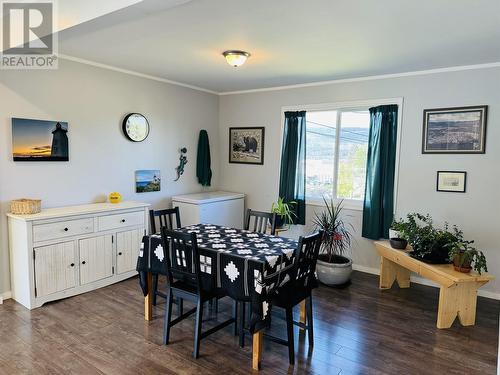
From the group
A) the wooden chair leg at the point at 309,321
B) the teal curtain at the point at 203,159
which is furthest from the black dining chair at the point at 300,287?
the teal curtain at the point at 203,159

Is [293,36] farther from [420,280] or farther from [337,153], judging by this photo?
[420,280]

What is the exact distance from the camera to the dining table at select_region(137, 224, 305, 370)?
7.95 feet

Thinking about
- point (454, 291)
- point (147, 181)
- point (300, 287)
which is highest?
point (147, 181)

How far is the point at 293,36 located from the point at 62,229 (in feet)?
9.52

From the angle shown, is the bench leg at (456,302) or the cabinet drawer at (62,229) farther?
the cabinet drawer at (62,229)

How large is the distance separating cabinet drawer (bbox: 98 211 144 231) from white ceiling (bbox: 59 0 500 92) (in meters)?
1.77

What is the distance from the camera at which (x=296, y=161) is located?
16.5 ft

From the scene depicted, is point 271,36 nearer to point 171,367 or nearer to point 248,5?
point 248,5

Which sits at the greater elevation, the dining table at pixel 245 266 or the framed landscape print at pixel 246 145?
the framed landscape print at pixel 246 145

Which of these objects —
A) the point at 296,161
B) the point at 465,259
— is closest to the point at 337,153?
the point at 296,161

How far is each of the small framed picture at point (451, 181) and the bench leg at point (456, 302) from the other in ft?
3.96

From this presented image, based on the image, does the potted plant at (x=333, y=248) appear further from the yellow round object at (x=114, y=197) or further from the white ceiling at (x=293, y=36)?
the yellow round object at (x=114, y=197)

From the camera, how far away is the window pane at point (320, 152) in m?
4.94

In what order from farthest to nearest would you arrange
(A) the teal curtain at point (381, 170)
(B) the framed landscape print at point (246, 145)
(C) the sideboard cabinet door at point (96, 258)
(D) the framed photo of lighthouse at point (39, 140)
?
(B) the framed landscape print at point (246, 145) < (A) the teal curtain at point (381, 170) < (C) the sideboard cabinet door at point (96, 258) < (D) the framed photo of lighthouse at point (39, 140)
